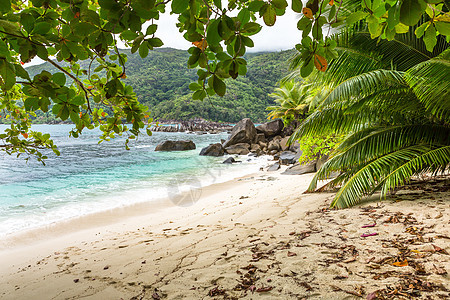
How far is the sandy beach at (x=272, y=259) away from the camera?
1.95 meters

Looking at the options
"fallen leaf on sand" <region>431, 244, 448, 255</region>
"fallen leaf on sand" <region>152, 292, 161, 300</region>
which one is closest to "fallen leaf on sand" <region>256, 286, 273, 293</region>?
"fallen leaf on sand" <region>152, 292, 161, 300</region>

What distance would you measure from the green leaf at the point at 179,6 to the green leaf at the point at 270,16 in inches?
11.9

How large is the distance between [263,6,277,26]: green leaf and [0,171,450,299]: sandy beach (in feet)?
5.97

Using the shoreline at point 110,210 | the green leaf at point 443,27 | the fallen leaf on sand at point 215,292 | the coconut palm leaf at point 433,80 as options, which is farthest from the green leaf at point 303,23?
the shoreline at point 110,210

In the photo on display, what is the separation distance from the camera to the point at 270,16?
97 centimetres

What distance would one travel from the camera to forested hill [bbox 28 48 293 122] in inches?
2057

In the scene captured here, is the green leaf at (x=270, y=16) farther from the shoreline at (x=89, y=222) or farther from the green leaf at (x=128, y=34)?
the shoreline at (x=89, y=222)

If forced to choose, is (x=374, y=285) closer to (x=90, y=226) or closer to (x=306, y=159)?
(x=90, y=226)

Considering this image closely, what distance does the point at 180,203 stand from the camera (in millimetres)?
7812

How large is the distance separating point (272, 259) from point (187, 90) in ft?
206

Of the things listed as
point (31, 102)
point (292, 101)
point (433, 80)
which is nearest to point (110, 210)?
point (31, 102)

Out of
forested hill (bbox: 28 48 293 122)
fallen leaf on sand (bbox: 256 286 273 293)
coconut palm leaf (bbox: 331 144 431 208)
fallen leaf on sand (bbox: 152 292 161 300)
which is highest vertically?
forested hill (bbox: 28 48 293 122)

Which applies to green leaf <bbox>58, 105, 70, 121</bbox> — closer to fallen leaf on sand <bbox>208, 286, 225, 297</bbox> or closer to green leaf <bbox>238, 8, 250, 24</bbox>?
green leaf <bbox>238, 8, 250, 24</bbox>

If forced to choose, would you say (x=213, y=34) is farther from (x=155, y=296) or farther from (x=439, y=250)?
(x=439, y=250)
